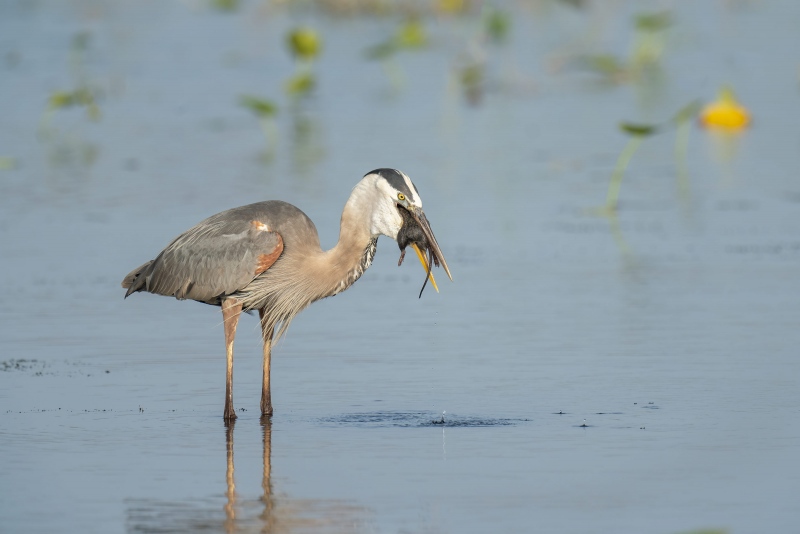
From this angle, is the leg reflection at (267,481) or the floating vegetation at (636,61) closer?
the leg reflection at (267,481)

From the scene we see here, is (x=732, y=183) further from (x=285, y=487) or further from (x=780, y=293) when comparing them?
(x=285, y=487)

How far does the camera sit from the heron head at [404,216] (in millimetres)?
7793

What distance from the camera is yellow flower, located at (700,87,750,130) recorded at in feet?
60.0

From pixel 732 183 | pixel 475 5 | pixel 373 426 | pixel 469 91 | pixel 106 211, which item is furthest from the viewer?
pixel 475 5

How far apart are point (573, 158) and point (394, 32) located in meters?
12.1

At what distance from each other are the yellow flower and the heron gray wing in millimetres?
10834

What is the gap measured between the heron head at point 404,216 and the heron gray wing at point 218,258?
0.63 m

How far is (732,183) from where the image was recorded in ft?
49.5

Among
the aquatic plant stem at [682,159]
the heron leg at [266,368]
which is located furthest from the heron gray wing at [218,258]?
the aquatic plant stem at [682,159]

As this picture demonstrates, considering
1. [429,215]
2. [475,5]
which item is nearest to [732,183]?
[429,215]

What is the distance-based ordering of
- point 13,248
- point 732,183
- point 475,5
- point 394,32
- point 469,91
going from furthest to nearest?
point 475,5 < point 394,32 < point 469,91 < point 732,183 < point 13,248

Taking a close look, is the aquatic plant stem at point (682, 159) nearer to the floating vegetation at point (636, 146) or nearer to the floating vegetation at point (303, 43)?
the floating vegetation at point (636, 146)

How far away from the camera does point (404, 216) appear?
25.9 ft

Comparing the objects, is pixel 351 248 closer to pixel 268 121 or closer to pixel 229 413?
pixel 229 413
